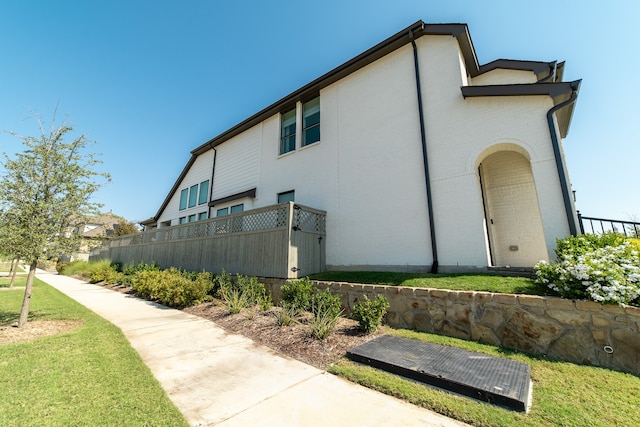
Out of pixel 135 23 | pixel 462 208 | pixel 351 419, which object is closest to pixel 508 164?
A: pixel 462 208

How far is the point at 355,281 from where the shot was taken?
6.56 meters

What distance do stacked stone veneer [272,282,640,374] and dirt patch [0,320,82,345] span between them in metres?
7.07

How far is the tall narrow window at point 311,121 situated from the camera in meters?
10.8

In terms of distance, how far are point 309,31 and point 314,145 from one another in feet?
15.6

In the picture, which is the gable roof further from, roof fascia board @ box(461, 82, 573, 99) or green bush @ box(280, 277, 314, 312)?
green bush @ box(280, 277, 314, 312)

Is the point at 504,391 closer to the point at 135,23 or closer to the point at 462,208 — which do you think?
the point at 462,208

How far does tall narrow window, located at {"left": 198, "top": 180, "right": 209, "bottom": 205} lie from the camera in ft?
50.4

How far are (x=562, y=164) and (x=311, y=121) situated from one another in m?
8.70

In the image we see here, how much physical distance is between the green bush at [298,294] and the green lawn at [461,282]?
1032mm

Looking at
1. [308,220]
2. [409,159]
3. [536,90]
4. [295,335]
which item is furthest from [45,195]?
[536,90]

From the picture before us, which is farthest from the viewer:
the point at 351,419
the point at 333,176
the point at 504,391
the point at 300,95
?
the point at 300,95

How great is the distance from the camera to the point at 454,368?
3154mm

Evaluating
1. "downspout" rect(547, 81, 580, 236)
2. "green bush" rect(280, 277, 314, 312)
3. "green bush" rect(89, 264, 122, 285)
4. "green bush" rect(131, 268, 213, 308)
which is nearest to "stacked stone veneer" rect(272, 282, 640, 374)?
"green bush" rect(280, 277, 314, 312)

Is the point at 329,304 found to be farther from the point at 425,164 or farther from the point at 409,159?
the point at 409,159
